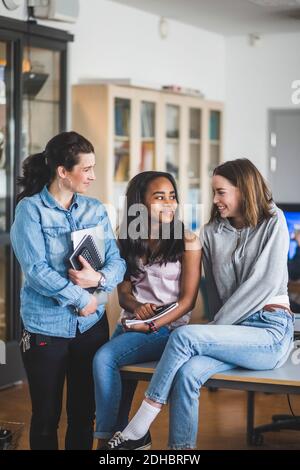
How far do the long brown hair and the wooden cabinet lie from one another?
8.65 ft

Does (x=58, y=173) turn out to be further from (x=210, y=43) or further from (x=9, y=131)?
(x=210, y=43)

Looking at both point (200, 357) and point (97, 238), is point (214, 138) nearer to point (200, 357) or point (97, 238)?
point (97, 238)

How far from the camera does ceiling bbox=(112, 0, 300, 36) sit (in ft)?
20.0

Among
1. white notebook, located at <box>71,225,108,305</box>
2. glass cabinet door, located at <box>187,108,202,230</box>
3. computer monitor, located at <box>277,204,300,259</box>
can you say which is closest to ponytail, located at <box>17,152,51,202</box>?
white notebook, located at <box>71,225,108,305</box>

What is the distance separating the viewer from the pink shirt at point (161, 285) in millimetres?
3221

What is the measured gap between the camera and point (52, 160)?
2.99 meters

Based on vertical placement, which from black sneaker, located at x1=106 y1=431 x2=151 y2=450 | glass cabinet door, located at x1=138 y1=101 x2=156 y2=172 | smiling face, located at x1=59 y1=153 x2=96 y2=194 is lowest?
black sneaker, located at x1=106 y1=431 x2=151 y2=450

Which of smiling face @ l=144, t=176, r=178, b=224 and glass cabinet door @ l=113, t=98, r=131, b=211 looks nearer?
smiling face @ l=144, t=176, r=178, b=224

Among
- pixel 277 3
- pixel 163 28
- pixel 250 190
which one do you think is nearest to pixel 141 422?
pixel 250 190

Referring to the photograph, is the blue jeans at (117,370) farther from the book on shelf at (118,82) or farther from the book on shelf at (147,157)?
the book on shelf at (147,157)

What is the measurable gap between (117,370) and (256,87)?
509 centimetres

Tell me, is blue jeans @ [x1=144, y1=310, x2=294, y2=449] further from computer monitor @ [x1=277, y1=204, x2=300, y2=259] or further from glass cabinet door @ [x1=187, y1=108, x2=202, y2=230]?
glass cabinet door @ [x1=187, y1=108, x2=202, y2=230]

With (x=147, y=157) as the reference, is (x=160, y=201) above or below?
below

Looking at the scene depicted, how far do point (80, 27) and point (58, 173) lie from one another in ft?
9.71
